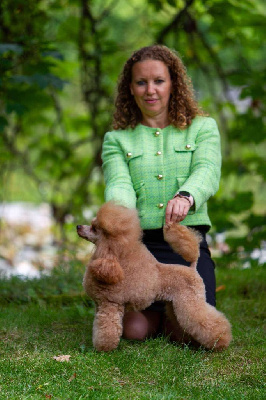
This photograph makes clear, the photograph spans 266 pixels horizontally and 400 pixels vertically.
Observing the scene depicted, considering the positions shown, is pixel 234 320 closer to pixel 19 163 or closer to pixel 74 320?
pixel 74 320

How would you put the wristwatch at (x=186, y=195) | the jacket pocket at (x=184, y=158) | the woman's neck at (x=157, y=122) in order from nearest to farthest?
the wristwatch at (x=186, y=195), the jacket pocket at (x=184, y=158), the woman's neck at (x=157, y=122)

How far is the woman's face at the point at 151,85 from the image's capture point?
122 inches

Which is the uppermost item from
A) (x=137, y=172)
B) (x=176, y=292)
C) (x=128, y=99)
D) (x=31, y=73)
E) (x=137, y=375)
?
(x=31, y=73)

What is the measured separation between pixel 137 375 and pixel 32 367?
490mm

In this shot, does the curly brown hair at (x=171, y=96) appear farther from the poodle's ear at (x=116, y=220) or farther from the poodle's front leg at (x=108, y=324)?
the poodle's front leg at (x=108, y=324)

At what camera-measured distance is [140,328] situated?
9.75 ft

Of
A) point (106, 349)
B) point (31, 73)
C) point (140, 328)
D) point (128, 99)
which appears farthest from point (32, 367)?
point (31, 73)

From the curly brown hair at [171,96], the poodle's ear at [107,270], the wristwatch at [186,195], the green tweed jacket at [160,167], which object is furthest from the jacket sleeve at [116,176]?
the poodle's ear at [107,270]

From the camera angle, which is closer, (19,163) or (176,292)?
(176,292)

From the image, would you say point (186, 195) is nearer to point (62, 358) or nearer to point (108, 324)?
point (108, 324)

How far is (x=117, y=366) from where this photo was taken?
2.57m

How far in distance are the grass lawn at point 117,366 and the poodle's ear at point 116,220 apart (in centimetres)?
63

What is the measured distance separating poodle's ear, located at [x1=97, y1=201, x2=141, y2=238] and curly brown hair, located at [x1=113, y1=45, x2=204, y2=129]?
799mm

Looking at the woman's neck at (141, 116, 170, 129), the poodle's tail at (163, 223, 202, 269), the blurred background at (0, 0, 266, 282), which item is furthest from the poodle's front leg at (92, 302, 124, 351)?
the blurred background at (0, 0, 266, 282)
